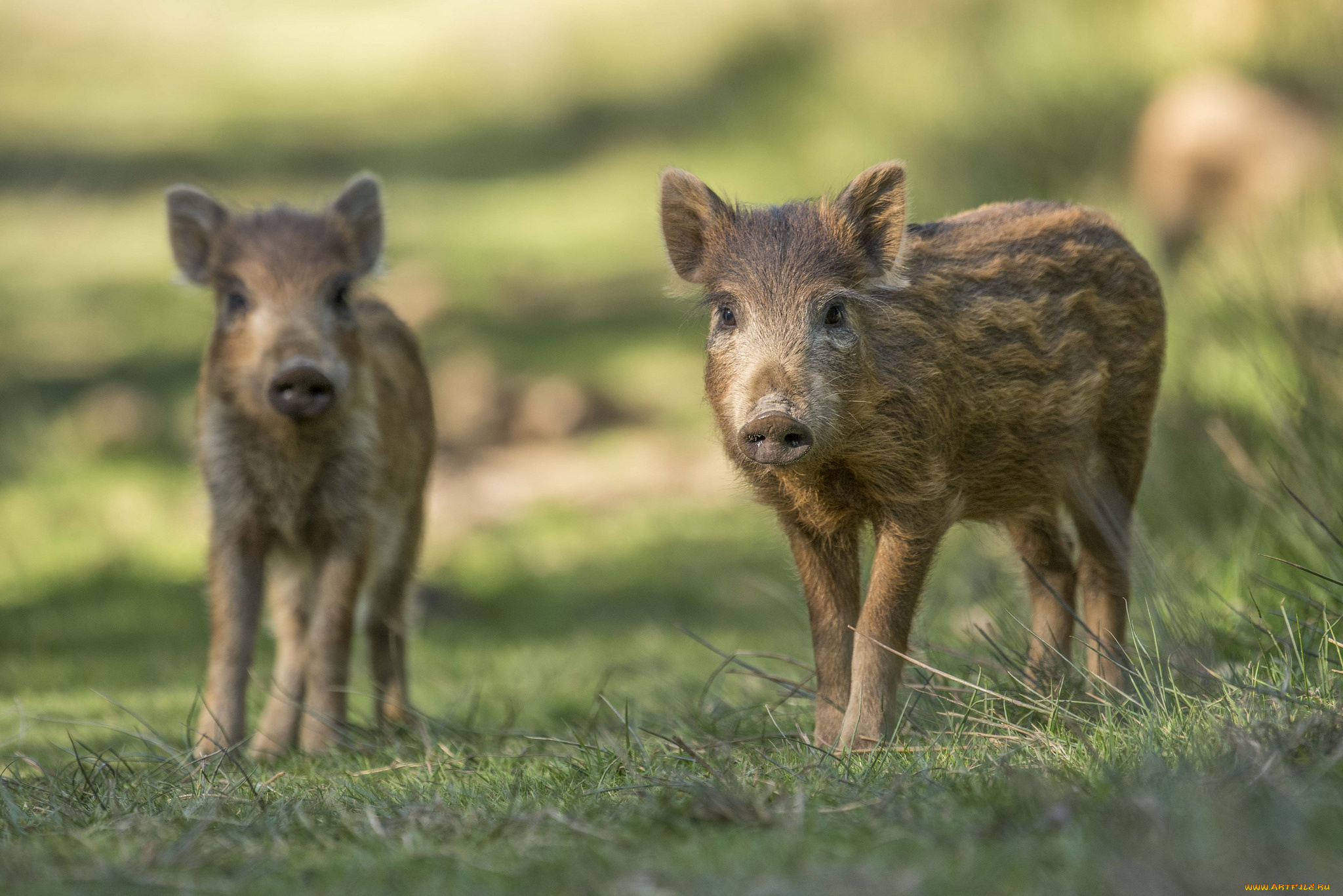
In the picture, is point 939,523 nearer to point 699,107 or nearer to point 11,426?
point 11,426

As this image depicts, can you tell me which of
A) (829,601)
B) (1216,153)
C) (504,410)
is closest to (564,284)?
(504,410)

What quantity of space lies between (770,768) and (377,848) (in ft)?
3.56

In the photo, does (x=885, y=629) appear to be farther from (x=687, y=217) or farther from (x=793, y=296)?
(x=687, y=217)

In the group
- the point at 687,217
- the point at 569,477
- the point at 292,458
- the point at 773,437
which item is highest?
the point at 687,217

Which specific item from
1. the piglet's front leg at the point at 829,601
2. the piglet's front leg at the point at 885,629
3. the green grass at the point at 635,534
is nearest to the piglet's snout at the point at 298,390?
the green grass at the point at 635,534

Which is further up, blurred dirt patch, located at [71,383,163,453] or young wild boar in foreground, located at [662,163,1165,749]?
young wild boar in foreground, located at [662,163,1165,749]

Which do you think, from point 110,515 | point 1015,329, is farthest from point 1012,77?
point 1015,329

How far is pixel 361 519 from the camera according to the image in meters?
5.95

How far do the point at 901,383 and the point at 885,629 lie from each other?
0.75 metres

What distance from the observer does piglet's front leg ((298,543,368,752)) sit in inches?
221

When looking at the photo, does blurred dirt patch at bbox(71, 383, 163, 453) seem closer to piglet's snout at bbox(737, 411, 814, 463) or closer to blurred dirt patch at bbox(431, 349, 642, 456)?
blurred dirt patch at bbox(431, 349, 642, 456)

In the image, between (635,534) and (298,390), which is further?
(635,534)

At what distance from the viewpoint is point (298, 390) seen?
550cm

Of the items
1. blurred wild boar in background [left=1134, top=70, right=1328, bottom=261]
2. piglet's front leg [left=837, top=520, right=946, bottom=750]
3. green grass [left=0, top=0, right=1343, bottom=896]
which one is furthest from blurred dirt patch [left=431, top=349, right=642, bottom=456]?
piglet's front leg [left=837, top=520, right=946, bottom=750]
